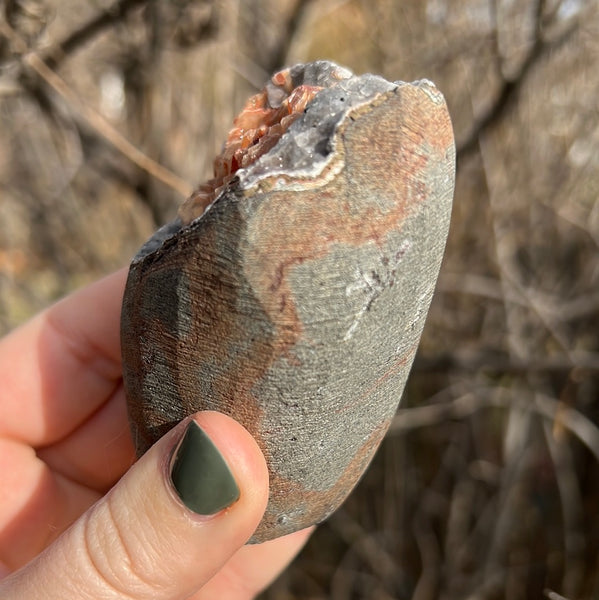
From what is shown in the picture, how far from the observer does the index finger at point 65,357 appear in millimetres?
1483

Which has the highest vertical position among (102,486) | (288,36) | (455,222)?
(288,36)

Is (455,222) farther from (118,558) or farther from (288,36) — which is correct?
(118,558)

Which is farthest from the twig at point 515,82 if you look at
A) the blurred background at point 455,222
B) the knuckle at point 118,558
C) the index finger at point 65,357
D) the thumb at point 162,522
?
the knuckle at point 118,558

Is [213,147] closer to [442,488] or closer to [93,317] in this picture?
[93,317]

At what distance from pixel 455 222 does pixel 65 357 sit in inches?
66.6

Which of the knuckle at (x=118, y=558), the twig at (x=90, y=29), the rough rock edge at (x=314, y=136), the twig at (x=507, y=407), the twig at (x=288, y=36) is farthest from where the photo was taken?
the twig at (x=507, y=407)

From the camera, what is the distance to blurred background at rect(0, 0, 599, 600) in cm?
216

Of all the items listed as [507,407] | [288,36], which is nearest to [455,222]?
[507,407]

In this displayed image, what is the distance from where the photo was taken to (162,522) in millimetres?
896

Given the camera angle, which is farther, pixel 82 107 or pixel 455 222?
pixel 455 222

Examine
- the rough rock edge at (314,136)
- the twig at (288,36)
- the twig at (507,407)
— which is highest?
the rough rock edge at (314,136)

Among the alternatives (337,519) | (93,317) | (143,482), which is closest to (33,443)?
(93,317)

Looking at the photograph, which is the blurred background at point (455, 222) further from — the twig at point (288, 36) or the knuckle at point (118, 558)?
the knuckle at point (118, 558)

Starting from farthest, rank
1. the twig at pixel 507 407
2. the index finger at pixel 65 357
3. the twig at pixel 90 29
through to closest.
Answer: the twig at pixel 507 407 < the twig at pixel 90 29 < the index finger at pixel 65 357
